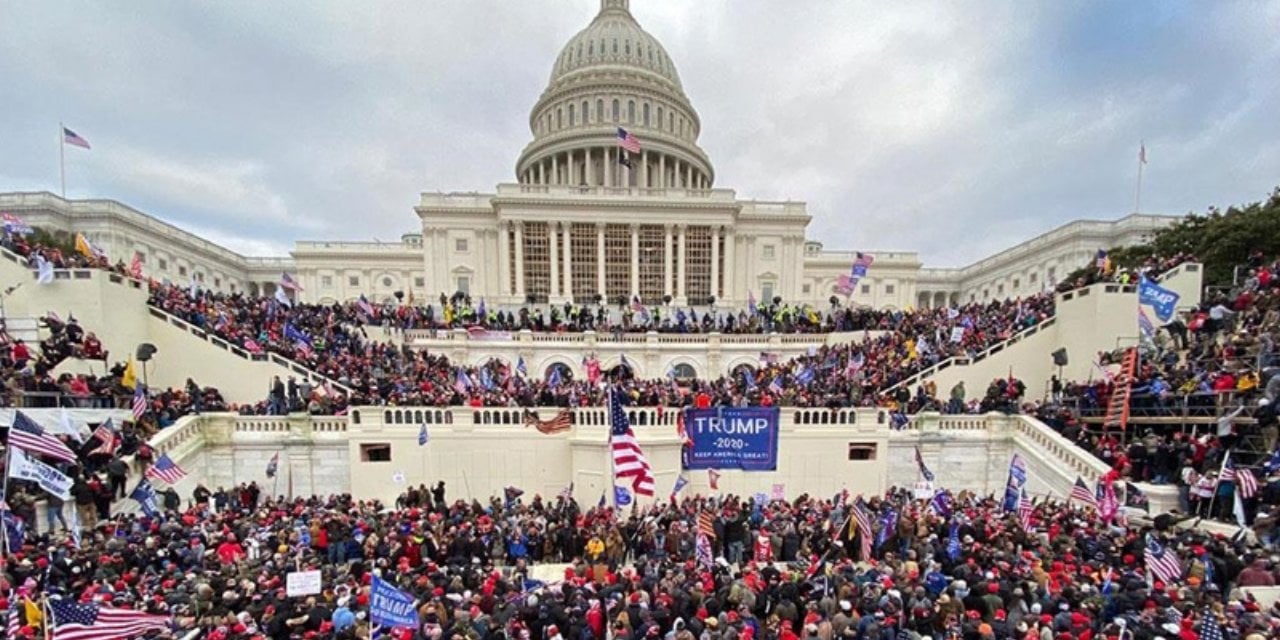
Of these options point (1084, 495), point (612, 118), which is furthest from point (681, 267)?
point (1084, 495)

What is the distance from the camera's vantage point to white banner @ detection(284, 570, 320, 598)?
8.32 m

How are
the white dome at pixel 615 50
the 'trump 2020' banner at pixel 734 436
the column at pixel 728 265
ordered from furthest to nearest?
the white dome at pixel 615 50, the column at pixel 728 265, the 'trump 2020' banner at pixel 734 436

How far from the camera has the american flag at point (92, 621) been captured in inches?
260

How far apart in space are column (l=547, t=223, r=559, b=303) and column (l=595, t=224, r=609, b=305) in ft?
12.1

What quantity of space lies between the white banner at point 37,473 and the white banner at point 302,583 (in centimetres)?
505

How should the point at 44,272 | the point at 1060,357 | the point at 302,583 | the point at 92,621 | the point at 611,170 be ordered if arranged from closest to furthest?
the point at 92,621 → the point at 302,583 → the point at 44,272 → the point at 1060,357 → the point at 611,170

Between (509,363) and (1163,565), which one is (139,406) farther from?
(1163,565)

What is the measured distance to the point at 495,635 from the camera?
25.3 ft

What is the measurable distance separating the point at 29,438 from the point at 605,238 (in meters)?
42.9

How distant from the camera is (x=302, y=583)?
27.5 ft

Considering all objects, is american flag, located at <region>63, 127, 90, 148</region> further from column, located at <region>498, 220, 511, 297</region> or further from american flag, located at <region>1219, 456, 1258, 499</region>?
american flag, located at <region>1219, 456, 1258, 499</region>

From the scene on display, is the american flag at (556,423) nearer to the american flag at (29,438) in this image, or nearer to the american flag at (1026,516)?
the american flag at (29,438)

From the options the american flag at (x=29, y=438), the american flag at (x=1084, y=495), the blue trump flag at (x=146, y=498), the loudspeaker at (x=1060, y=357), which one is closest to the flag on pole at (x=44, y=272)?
the blue trump flag at (x=146, y=498)

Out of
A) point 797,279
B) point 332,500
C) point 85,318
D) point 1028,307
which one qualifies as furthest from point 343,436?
point 797,279
